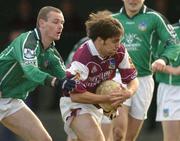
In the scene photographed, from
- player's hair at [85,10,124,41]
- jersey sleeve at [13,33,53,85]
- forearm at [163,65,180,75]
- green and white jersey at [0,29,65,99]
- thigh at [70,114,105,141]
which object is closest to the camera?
player's hair at [85,10,124,41]

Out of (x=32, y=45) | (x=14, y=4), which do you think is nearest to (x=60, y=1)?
(x=14, y=4)

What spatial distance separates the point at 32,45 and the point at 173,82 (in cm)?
221

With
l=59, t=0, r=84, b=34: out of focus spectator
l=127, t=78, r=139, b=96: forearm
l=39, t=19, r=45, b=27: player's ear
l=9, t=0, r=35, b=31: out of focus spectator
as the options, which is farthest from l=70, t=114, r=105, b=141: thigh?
l=59, t=0, r=84, b=34: out of focus spectator

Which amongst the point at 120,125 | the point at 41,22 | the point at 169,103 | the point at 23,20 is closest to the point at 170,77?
the point at 169,103

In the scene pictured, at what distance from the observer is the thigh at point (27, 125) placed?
11.5 metres

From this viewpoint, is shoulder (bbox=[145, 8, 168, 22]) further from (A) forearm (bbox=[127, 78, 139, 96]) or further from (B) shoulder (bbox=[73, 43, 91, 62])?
(B) shoulder (bbox=[73, 43, 91, 62])

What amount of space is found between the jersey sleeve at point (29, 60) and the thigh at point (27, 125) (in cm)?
51

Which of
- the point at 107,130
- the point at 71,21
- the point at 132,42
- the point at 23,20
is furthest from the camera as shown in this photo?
the point at 71,21

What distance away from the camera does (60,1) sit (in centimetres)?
1883

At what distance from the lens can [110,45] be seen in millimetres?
10695

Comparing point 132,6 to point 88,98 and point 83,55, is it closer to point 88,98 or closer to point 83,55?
point 83,55

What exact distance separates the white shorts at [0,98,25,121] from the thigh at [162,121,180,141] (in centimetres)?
192

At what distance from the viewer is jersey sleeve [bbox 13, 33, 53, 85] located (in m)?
10.9

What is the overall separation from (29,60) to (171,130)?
92.1 inches
